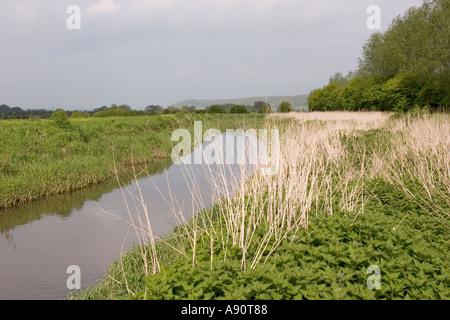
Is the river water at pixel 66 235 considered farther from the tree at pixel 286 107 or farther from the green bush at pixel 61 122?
the green bush at pixel 61 122

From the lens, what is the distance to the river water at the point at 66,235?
5.52 m

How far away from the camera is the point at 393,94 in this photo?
33875 mm

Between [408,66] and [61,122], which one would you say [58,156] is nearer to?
[61,122]

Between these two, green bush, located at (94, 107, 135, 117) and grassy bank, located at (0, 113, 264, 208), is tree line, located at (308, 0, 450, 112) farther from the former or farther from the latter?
green bush, located at (94, 107, 135, 117)

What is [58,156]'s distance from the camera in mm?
13547

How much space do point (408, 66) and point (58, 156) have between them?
28.1 metres

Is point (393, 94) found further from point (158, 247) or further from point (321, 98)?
point (158, 247)

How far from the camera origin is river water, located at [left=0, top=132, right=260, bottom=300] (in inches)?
217

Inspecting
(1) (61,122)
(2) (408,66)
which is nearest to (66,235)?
(1) (61,122)

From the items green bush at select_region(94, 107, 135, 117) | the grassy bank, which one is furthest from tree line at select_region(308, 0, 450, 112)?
A: green bush at select_region(94, 107, 135, 117)

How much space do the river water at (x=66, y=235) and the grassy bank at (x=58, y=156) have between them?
0.45m

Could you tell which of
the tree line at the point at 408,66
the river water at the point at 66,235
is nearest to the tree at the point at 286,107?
the river water at the point at 66,235

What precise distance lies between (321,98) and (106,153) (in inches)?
1781
